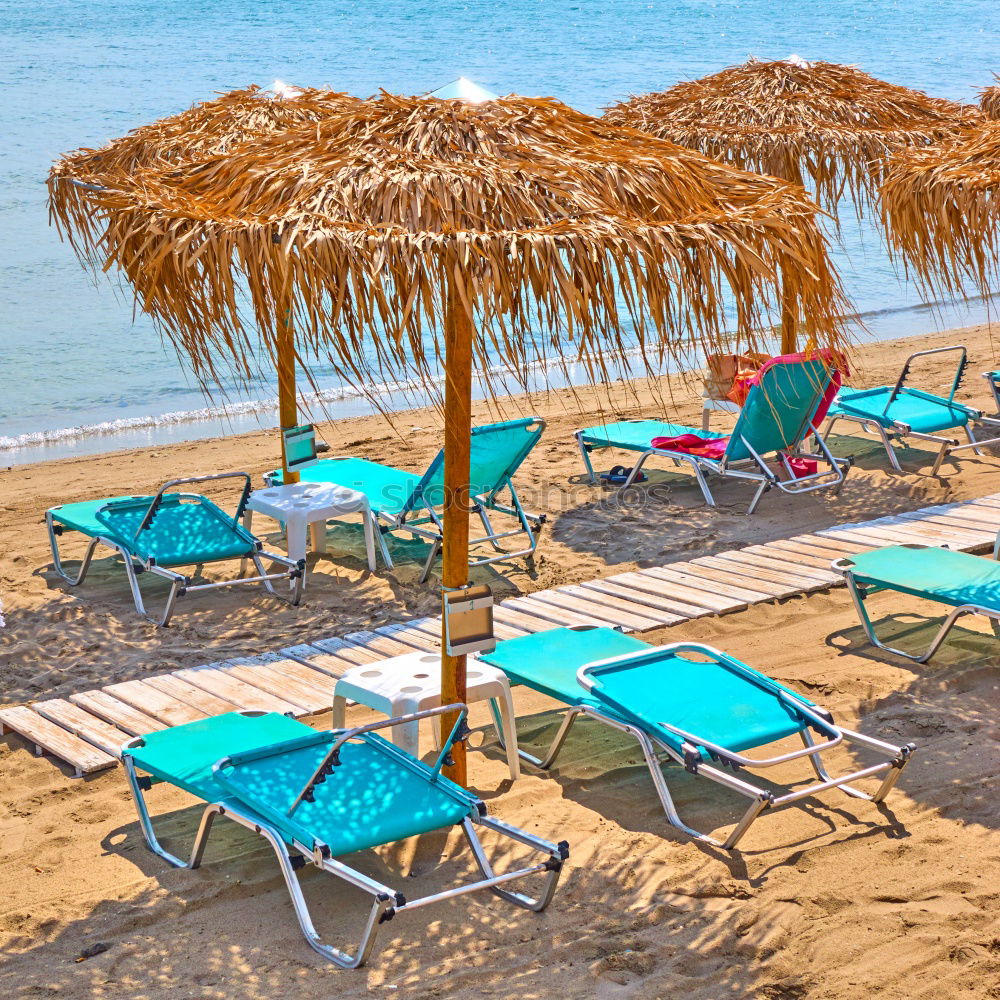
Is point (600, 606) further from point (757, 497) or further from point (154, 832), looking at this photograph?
point (154, 832)

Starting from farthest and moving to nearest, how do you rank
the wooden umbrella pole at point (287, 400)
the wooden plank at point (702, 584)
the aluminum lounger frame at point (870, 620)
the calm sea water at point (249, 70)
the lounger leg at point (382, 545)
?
the calm sea water at point (249, 70), the lounger leg at point (382, 545), the wooden umbrella pole at point (287, 400), the wooden plank at point (702, 584), the aluminum lounger frame at point (870, 620)

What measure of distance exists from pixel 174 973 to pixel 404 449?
7.37 m

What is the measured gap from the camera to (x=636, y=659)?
4500 millimetres

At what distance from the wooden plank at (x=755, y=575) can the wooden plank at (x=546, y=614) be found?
97 centimetres

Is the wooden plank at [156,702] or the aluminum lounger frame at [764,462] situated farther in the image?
the aluminum lounger frame at [764,462]

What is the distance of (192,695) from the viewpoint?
16.5 feet

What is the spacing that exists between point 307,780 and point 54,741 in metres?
1.39

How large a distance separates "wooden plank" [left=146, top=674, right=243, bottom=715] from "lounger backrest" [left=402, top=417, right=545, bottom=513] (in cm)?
202

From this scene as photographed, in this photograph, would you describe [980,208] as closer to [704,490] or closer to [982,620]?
[982,620]

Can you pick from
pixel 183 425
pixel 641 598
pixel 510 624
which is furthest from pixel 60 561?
pixel 183 425

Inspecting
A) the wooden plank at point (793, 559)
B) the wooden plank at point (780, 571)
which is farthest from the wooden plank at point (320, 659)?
the wooden plank at point (793, 559)

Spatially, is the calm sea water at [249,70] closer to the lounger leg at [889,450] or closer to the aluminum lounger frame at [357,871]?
the lounger leg at [889,450]

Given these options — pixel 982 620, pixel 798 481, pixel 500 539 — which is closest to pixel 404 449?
pixel 500 539

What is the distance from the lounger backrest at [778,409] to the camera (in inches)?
298
